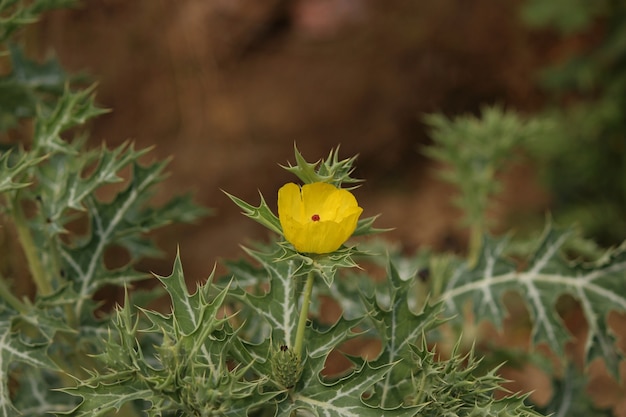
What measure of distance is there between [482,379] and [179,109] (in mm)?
3344

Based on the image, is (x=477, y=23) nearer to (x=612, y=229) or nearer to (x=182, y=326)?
(x=612, y=229)

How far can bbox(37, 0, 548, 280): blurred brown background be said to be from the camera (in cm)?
399

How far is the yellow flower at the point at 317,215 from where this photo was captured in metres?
0.96

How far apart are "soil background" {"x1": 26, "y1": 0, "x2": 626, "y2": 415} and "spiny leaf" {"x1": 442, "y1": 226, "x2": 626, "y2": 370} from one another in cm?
226

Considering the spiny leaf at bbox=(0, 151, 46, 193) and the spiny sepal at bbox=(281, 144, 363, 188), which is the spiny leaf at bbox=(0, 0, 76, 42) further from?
the spiny sepal at bbox=(281, 144, 363, 188)

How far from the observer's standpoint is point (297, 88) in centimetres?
421

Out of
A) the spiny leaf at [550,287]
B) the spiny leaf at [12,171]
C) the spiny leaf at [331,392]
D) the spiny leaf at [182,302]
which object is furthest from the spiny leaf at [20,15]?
the spiny leaf at [550,287]

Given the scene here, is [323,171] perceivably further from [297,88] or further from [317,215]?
[297,88]

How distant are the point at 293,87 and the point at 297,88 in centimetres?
2

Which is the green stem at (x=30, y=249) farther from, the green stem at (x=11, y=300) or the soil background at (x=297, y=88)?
the soil background at (x=297, y=88)

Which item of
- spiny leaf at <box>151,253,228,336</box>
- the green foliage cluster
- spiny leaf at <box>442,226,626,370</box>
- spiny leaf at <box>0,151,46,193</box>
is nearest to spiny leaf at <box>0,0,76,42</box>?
spiny leaf at <box>0,151,46,193</box>

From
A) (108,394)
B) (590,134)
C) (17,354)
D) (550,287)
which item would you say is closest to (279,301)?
(108,394)

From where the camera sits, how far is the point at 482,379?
1041 millimetres

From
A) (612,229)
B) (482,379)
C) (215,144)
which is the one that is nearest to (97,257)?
(482,379)
